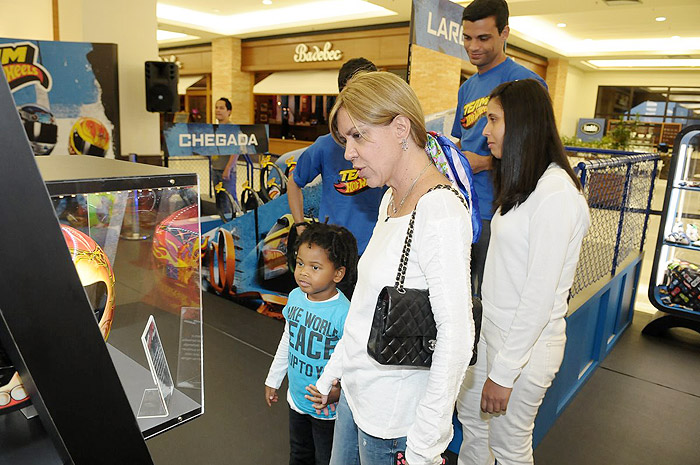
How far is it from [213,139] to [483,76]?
2.40 metres

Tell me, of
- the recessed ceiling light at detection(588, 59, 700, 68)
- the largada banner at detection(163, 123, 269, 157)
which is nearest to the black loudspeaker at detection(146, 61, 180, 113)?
the largada banner at detection(163, 123, 269, 157)

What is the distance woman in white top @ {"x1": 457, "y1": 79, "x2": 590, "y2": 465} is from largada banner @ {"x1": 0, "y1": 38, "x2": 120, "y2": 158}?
426 cm

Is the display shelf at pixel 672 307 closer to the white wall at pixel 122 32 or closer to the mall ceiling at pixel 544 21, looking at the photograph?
the white wall at pixel 122 32

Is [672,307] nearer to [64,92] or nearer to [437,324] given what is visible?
[437,324]

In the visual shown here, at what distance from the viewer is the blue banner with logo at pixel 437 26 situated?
268 cm

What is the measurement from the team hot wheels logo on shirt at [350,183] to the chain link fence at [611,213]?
1164mm

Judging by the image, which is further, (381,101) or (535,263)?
(535,263)

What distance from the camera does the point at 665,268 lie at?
4.00 m

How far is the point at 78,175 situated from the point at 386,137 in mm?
603

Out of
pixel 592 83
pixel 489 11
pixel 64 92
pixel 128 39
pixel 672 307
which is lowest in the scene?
pixel 672 307

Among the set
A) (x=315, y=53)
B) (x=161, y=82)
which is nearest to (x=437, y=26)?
(x=161, y=82)

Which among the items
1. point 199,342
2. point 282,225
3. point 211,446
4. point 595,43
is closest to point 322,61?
point 595,43

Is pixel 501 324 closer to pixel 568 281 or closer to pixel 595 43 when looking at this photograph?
pixel 568 281

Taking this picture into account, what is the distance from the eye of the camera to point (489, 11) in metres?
2.13
